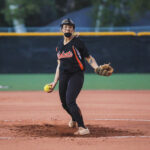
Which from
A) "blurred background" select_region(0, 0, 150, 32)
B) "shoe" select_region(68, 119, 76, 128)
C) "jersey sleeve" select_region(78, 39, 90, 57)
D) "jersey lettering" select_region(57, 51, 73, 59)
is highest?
"jersey sleeve" select_region(78, 39, 90, 57)

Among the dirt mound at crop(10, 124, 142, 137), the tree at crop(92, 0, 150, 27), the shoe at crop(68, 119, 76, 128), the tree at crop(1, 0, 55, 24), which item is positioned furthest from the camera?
the tree at crop(1, 0, 55, 24)

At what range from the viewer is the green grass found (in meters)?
15.3

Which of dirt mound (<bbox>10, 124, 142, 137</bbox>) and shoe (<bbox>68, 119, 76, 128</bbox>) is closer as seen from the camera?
dirt mound (<bbox>10, 124, 142, 137</bbox>)

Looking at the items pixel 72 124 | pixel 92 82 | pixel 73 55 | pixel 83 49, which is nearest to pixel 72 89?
pixel 73 55

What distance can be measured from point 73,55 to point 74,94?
0.63 meters

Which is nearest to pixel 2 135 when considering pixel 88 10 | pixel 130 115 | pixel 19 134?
pixel 19 134

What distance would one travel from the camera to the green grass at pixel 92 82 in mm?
15320

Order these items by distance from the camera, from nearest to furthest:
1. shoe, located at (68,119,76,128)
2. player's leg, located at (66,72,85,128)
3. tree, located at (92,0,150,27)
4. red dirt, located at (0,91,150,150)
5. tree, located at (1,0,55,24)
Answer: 1. red dirt, located at (0,91,150,150)
2. player's leg, located at (66,72,85,128)
3. shoe, located at (68,119,76,128)
4. tree, located at (92,0,150,27)
5. tree, located at (1,0,55,24)

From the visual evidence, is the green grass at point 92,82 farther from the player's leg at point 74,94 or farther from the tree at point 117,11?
the tree at point 117,11

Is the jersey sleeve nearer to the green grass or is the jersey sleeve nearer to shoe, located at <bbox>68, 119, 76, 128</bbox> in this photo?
shoe, located at <bbox>68, 119, 76, 128</bbox>

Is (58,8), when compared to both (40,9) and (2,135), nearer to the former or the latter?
(40,9)

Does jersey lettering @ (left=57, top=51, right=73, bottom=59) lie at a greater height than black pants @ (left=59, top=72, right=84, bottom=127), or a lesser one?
greater

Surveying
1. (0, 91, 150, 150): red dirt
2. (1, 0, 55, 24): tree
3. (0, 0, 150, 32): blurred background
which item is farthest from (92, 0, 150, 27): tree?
(0, 91, 150, 150): red dirt

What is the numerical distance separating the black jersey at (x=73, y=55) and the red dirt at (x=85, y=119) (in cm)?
113
